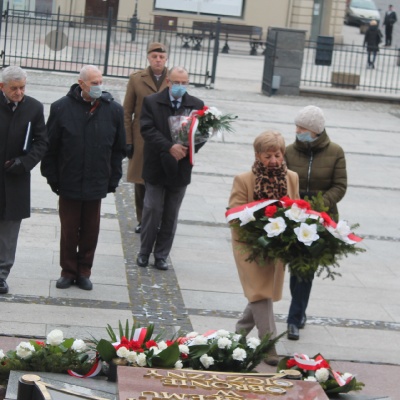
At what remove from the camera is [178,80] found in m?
9.70

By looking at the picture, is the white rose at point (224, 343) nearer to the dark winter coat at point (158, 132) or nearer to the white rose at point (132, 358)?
the white rose at point (132, 358)

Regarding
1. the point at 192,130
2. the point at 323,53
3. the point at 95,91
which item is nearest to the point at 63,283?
the point at 95,91

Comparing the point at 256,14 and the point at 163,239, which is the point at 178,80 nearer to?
the point at 163,239

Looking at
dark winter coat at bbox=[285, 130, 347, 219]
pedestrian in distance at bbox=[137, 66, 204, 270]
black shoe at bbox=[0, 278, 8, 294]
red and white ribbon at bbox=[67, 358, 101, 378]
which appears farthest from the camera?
pedestrian in distance at bbox=[137, 66, 204, 270]

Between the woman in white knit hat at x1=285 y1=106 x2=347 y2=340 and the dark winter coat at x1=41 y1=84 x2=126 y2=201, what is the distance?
1.60 m

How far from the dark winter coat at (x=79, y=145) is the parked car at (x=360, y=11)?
41.9 metres

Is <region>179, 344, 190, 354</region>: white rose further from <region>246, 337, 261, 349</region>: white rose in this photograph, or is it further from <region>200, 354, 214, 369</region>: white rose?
<region>246, 337, 261, 349</region>: white rose

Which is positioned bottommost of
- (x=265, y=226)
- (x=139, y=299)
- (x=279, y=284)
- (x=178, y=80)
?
(x=139, y=299)

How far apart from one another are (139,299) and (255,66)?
24450 millimetres

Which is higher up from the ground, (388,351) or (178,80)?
(178,80)

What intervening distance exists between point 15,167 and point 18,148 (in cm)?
21

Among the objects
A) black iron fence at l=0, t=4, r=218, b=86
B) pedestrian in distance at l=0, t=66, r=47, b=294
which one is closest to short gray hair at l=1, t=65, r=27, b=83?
pedestrian in distance at l=0, t=66, r=47, b=294

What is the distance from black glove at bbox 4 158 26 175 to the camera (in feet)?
28.1

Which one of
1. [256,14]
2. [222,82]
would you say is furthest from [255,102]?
[256,14]
